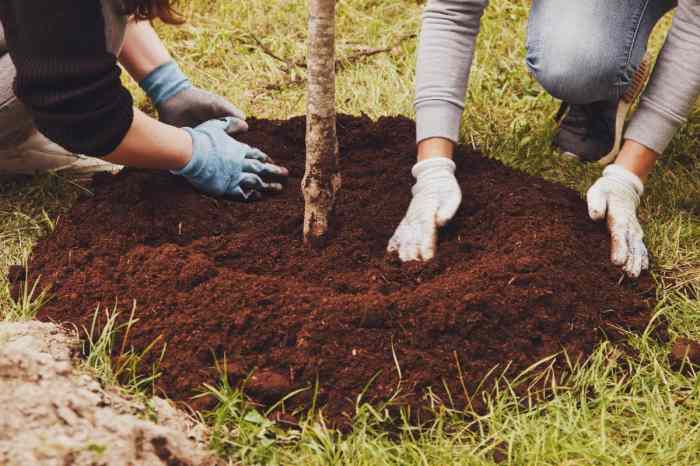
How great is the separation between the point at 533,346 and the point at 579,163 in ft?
4.28

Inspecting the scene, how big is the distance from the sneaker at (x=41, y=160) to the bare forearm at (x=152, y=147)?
0.48 metres

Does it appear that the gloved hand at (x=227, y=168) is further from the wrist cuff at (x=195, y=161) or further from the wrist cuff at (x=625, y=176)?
the wrist cuff at (x=625, y=176)

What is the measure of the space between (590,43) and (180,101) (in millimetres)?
1686

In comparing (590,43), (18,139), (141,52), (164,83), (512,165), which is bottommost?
(512,165)

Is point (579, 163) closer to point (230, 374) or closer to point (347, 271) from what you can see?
point (347, 271)

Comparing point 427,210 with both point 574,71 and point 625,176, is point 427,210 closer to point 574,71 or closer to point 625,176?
point 625,176

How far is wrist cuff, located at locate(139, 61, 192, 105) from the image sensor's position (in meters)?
2.95

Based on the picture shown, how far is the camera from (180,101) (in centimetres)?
292

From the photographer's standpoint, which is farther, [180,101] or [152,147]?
[180,101]

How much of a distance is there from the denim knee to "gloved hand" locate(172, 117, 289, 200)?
43.6 inches

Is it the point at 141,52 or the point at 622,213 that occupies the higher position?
the point at 141,52

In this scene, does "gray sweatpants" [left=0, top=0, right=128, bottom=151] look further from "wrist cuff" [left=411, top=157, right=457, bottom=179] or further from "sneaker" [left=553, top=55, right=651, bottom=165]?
"sneaker" [left=553, top=55, right=651, bottom=165]

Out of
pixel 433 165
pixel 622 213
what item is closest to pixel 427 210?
pixel 433 165

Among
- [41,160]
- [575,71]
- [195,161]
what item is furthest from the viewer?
[41,160]
